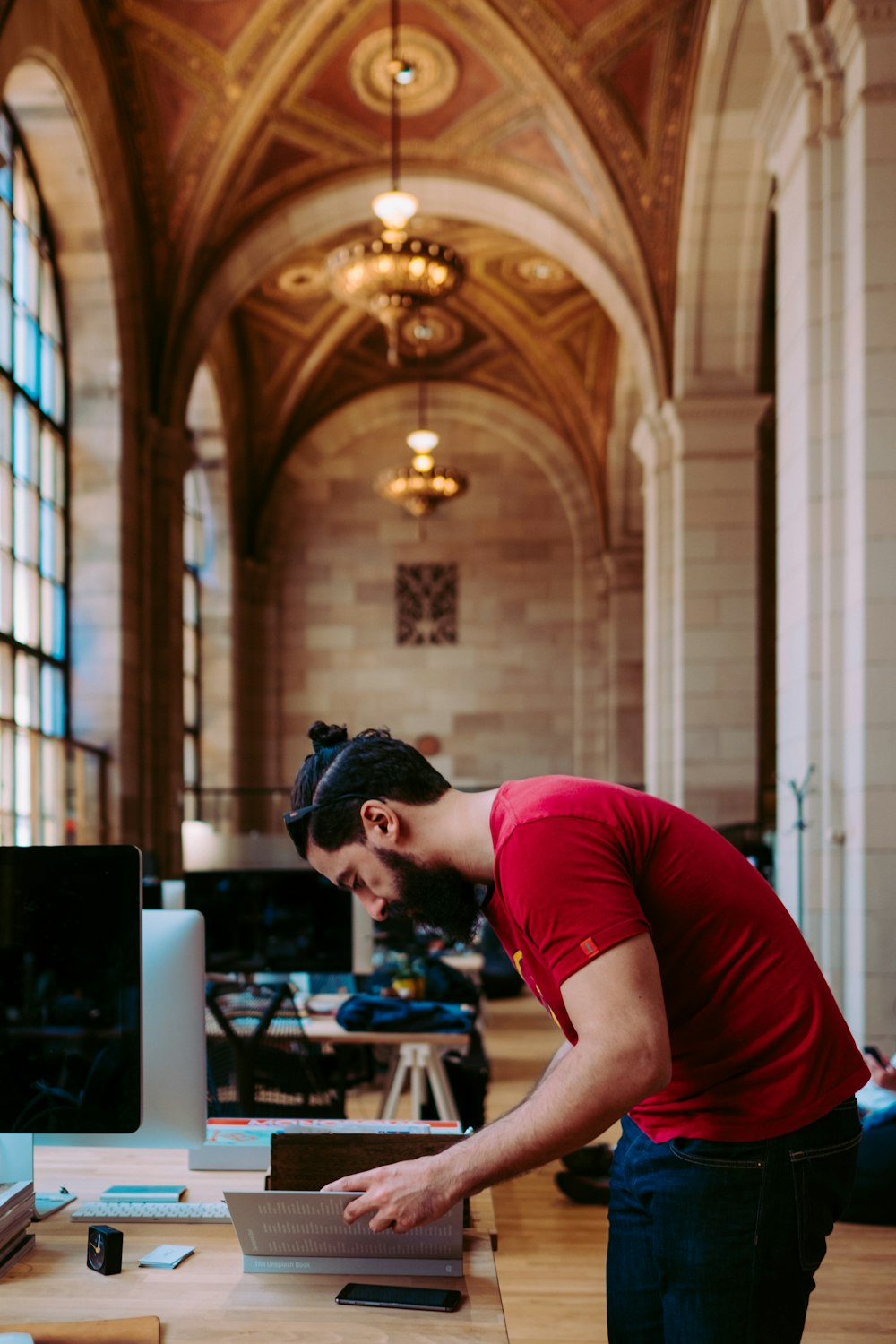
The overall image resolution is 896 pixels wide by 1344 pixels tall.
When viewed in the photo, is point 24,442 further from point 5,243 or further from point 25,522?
point 5,243

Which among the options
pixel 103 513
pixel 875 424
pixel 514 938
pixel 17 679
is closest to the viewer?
pixel 514 938

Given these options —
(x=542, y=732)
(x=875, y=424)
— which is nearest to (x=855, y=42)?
(x=875, y=424)

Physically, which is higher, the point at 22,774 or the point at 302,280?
the point at 302,280

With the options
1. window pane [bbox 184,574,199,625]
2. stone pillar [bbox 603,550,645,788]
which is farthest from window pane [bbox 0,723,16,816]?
stone pillar [bbox 603,550,645,788]

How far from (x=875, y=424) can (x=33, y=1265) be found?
499cm

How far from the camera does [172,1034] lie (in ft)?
7.32

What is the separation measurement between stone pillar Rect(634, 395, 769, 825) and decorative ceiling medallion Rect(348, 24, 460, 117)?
133 inches

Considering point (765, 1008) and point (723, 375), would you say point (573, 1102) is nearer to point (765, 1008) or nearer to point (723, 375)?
point (765, 1008)

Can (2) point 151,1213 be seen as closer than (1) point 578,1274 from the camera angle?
Yes

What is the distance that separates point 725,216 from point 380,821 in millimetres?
10200

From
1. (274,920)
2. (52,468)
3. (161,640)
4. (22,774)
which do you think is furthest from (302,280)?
(274,920)

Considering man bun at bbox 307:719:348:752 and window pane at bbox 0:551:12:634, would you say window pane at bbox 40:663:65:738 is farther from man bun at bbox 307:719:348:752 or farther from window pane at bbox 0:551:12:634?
man bun at bbox 307:719:348:752

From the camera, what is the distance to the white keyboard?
2146mm

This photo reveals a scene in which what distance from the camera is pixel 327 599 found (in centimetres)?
1881
